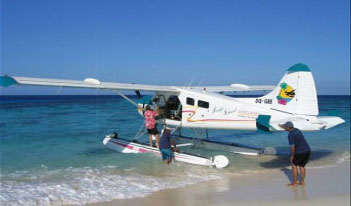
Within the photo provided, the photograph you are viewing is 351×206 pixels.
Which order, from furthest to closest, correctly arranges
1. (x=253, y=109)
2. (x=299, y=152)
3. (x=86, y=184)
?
1. (x=253, y=109)
2. (x=86, y=184)
3. (x=299, y=152)

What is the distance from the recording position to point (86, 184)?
679cm

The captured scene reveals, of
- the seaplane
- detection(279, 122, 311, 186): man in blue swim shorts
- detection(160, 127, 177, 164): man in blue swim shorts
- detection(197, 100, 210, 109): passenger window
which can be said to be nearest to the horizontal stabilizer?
the seaplane

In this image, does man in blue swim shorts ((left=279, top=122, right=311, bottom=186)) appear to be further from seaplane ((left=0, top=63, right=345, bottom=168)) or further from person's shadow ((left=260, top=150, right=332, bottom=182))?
seaplane ((left=0, top=63, right=345, bottom=168))

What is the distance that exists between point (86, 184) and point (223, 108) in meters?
4.05

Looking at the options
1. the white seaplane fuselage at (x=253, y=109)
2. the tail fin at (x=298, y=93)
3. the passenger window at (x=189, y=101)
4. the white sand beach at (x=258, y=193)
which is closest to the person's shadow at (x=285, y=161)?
the white sand beach at (x=258, y=193)

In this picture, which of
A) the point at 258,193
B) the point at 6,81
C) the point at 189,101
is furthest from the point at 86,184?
the point at 189,101

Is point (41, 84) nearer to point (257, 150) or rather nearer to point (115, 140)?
point (115, 140)

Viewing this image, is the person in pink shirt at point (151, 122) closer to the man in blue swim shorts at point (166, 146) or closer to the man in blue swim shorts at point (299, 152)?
the man in blue swim shorts at point (166, 146)

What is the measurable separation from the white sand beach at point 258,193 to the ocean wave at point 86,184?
1.38 feet

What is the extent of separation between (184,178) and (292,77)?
3597mm

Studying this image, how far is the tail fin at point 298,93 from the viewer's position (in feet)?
25.9

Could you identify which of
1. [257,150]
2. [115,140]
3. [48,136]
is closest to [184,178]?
[257,150]

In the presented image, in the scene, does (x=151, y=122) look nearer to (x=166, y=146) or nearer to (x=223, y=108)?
(x=166, y=146)

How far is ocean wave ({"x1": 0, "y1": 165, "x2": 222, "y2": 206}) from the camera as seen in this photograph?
588cm
